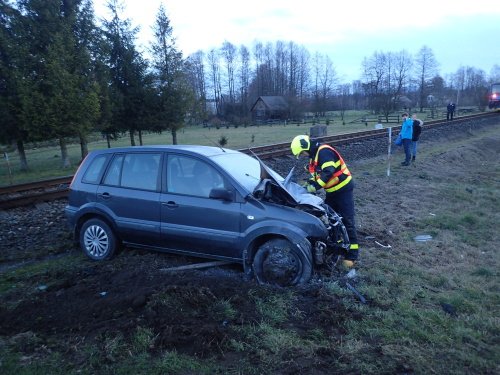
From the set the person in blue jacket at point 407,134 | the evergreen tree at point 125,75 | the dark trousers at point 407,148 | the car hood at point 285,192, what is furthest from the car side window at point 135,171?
the evergreen tree at point 125,75

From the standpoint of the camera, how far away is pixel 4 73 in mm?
17641

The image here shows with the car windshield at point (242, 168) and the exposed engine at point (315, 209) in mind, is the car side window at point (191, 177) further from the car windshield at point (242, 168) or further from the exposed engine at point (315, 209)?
the exposed engine at point (315, 209)

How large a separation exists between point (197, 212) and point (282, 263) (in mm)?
1281

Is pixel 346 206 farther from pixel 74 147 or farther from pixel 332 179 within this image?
pixel 74 147

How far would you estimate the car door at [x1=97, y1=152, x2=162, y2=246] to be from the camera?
5.53 meters

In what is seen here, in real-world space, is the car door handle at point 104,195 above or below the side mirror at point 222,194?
below

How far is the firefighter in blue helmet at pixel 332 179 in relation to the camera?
5.73 m

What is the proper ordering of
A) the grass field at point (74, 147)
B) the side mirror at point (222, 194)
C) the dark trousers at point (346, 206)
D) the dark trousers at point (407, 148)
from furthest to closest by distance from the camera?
the grass field at point (74, 147) < the dark trousers at point (407, 148) < the dark trousers at point (346, 206) < the side mirror at point (222, 194)

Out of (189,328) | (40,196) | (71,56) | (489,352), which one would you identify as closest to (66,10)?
(71,56)

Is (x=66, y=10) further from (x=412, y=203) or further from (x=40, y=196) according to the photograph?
(x=412, y=203)

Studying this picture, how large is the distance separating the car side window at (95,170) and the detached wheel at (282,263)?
274cm

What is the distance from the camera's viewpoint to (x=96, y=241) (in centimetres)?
590

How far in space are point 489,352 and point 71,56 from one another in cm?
1936

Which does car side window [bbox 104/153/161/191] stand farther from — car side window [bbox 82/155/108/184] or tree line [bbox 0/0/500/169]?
tree line [bbox 0/0/500/169]
